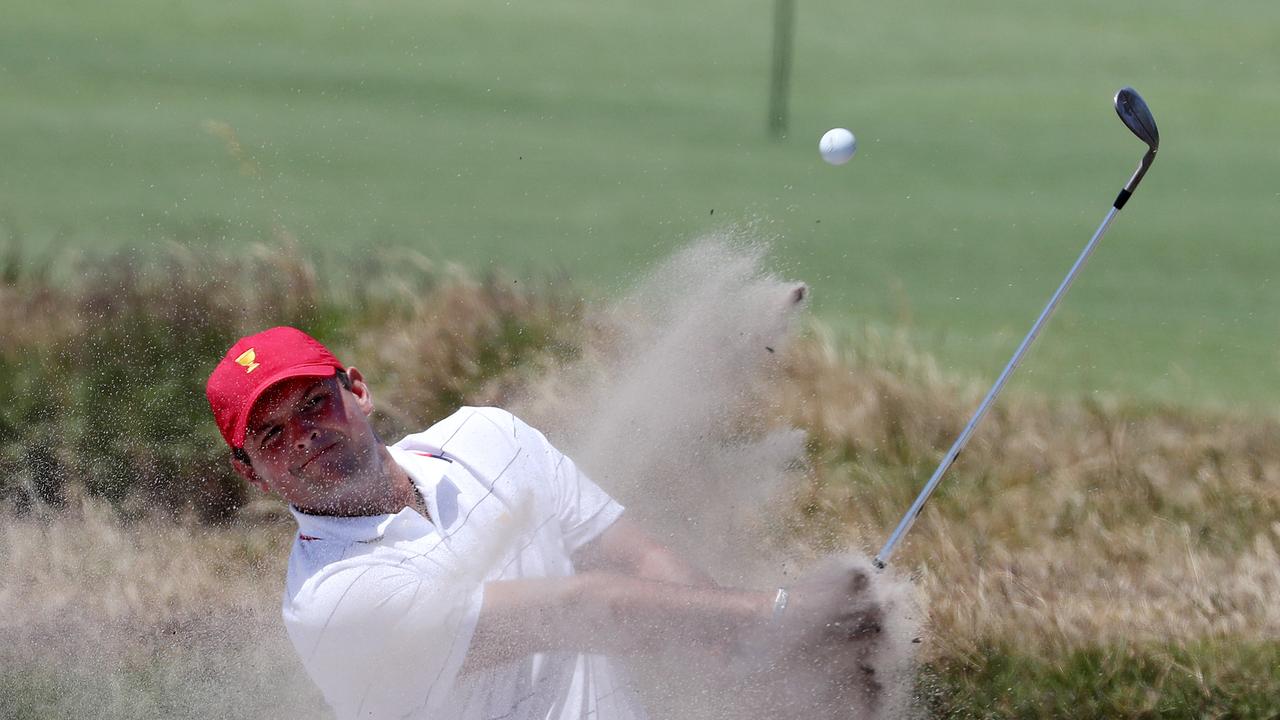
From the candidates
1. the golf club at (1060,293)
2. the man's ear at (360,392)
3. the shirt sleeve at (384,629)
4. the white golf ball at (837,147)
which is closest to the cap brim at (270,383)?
the man's ear at (360,392)

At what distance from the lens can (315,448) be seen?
7.69 feet

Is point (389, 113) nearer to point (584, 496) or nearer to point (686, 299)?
point (686, 299)

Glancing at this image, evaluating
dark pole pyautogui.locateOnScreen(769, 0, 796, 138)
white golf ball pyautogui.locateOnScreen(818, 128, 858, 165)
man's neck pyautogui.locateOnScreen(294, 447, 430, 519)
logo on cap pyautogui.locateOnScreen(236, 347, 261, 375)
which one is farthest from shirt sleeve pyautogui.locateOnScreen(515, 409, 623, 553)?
dark pole pyautogui.locateOnScreen(769, 0, 796, 138)

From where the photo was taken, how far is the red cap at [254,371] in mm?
2377

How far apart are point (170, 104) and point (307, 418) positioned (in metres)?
5.03

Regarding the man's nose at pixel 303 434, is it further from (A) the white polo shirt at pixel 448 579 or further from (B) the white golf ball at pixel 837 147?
(B) the white golf ball at pixel 837 147

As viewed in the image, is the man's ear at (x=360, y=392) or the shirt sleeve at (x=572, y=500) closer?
the man's ear at (x=360, y=392)

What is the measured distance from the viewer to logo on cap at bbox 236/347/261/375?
7.88 ft

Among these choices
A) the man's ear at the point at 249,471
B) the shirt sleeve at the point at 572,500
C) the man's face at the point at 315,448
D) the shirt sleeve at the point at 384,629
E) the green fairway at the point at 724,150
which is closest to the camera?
the shirt sleeve at the point at 384,629

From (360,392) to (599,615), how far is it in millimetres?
592

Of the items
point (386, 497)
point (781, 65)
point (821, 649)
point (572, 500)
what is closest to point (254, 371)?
point (386, 497)

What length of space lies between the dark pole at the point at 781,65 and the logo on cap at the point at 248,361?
4.45 meters

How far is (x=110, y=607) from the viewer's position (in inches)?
165

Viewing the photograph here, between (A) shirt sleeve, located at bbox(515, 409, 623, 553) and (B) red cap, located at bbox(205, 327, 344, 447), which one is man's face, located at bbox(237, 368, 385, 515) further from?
(A) shirt sleeve, located at bbox(515, 409, 623, 553)
